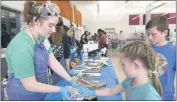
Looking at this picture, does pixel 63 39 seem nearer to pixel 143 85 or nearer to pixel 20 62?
pixel 20 62

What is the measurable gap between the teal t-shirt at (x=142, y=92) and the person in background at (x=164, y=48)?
503 millimetres

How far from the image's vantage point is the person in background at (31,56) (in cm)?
102

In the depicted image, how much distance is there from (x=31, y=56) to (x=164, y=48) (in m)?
1.00

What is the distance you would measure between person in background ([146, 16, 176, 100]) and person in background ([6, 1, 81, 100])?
74 centimetres

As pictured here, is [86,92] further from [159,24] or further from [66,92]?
[159,24]

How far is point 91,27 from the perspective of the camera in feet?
37.3

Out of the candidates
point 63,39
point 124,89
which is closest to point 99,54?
point 63,39

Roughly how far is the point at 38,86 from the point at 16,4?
8.57 feet

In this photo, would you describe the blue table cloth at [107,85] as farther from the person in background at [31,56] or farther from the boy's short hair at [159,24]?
the boy's short hair at [159,24]

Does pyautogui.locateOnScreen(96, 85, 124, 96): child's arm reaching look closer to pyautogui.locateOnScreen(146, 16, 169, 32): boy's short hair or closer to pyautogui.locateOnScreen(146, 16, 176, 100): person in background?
pyautogui.locateOnScreen(146, 16, 176, 100): person in background

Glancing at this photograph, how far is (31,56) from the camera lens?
3.50 feet

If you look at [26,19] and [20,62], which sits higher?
[26,19]

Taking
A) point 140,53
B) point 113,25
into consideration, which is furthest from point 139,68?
point 113,25

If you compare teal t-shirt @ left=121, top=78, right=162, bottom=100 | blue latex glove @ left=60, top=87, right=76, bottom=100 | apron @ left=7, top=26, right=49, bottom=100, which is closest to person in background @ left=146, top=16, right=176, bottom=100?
teal t-shirt @ left=121, top=78, right=162, bottom=100
